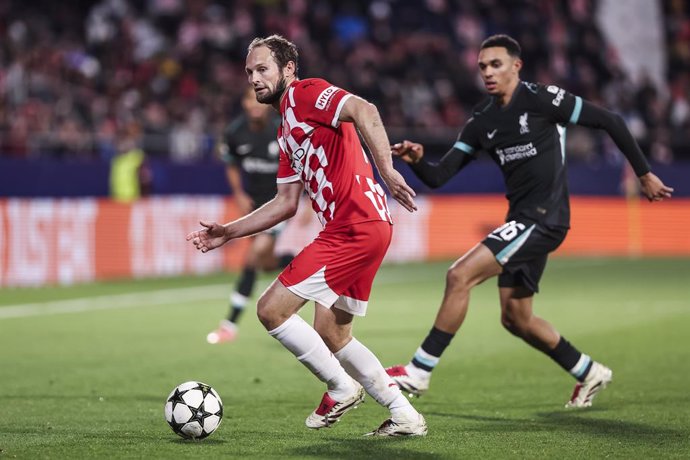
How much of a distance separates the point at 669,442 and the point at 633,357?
415 centimetres

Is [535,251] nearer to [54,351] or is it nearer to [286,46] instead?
[286,46]

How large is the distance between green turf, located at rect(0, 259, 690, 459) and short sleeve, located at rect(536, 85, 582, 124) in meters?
1.89

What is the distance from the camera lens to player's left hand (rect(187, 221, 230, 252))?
671 centimetres

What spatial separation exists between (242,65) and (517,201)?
59.1 ft

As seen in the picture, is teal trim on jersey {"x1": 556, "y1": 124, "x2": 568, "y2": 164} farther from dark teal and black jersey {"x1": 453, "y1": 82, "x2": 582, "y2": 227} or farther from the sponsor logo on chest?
the sponsor logo on chest

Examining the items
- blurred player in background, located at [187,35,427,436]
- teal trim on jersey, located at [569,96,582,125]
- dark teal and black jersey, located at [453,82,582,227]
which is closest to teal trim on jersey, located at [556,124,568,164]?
dark teal and black jersey, located at [453,82,582,227]

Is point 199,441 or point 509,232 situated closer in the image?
point 199,441

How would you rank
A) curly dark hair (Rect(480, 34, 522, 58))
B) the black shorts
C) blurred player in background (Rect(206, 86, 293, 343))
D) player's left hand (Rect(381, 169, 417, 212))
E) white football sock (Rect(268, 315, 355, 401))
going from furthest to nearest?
1. blurred player in background (Rect(206, 86, 293, 343))
2. curly dark hair (Rect(480, 34, 522, 58))
3. the black shorts
4. white football sock (Rect(268, 315, 355, 401))
5. player's left hand (Rect(381, 169, 417, 212))

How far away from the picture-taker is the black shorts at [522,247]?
801cm

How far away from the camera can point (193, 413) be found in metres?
6.73

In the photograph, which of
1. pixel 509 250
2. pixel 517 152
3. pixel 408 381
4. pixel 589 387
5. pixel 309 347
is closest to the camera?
Result: pixel 309 347

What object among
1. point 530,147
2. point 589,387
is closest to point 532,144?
point 530,147

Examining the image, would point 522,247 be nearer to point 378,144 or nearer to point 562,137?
point 562,137

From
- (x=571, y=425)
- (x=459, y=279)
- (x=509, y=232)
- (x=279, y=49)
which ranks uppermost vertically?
(x=279, y=49)
